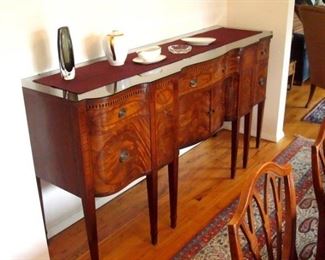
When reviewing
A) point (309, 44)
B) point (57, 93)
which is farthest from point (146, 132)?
point (309, 44)

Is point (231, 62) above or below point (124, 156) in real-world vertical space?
above

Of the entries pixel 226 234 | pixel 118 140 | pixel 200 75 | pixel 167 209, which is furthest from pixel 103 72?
pixel 226 234

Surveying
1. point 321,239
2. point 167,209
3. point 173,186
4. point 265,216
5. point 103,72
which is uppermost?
point 103,72

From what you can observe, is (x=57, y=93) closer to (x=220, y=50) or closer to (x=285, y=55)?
(x=220, y=50)

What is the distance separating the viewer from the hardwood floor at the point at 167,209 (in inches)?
84.3

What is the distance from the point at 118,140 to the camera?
178cm

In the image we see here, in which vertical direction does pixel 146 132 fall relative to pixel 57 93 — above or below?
below

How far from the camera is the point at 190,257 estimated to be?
2.06 m

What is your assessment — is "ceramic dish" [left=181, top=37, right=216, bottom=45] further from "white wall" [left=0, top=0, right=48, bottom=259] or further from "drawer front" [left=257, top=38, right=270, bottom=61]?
"white wall" [left=0, top=0, right=48, bottom=259]

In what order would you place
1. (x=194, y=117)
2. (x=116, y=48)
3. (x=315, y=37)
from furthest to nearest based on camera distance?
(x=315, y=37) → (x=194, y=117) → (x=116, y=48)

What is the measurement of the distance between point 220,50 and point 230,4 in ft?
2.99

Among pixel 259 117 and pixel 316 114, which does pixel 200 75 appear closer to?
pixel 259 117

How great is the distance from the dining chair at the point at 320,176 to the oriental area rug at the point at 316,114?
2.32 metres

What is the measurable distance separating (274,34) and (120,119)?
172cm
